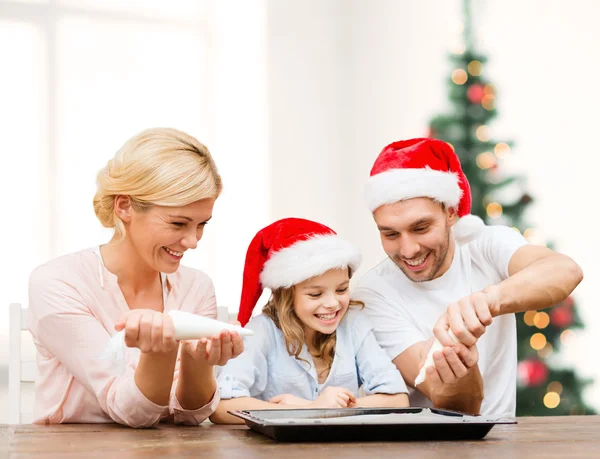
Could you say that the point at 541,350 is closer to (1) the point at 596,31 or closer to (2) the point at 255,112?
(1) the point at 596,31

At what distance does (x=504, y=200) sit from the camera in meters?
3.40

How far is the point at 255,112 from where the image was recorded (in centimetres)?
432

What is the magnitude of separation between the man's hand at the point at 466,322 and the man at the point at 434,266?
301 millimetres

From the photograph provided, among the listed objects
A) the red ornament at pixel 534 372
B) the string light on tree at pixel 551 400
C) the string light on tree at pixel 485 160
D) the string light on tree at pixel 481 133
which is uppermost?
the string light on tree at pixel 481 133

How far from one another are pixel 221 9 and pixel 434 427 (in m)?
3.45

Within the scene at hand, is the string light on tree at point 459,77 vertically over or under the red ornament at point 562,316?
over

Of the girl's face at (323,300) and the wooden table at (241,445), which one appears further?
the girl's face at (323,300)

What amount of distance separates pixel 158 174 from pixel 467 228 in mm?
836

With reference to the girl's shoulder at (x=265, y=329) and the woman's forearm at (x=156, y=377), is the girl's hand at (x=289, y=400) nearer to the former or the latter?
the girl's shoulder at (x=265, y=329)

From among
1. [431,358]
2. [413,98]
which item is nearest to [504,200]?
[413,98]

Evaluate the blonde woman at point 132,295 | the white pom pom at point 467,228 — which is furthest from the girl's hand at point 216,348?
the white pom pom at point 467,228

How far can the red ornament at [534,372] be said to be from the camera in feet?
10.3

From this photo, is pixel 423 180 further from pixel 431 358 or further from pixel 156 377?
pixel 156 377

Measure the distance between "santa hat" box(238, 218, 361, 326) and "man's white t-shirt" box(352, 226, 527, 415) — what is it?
0.42 feet
